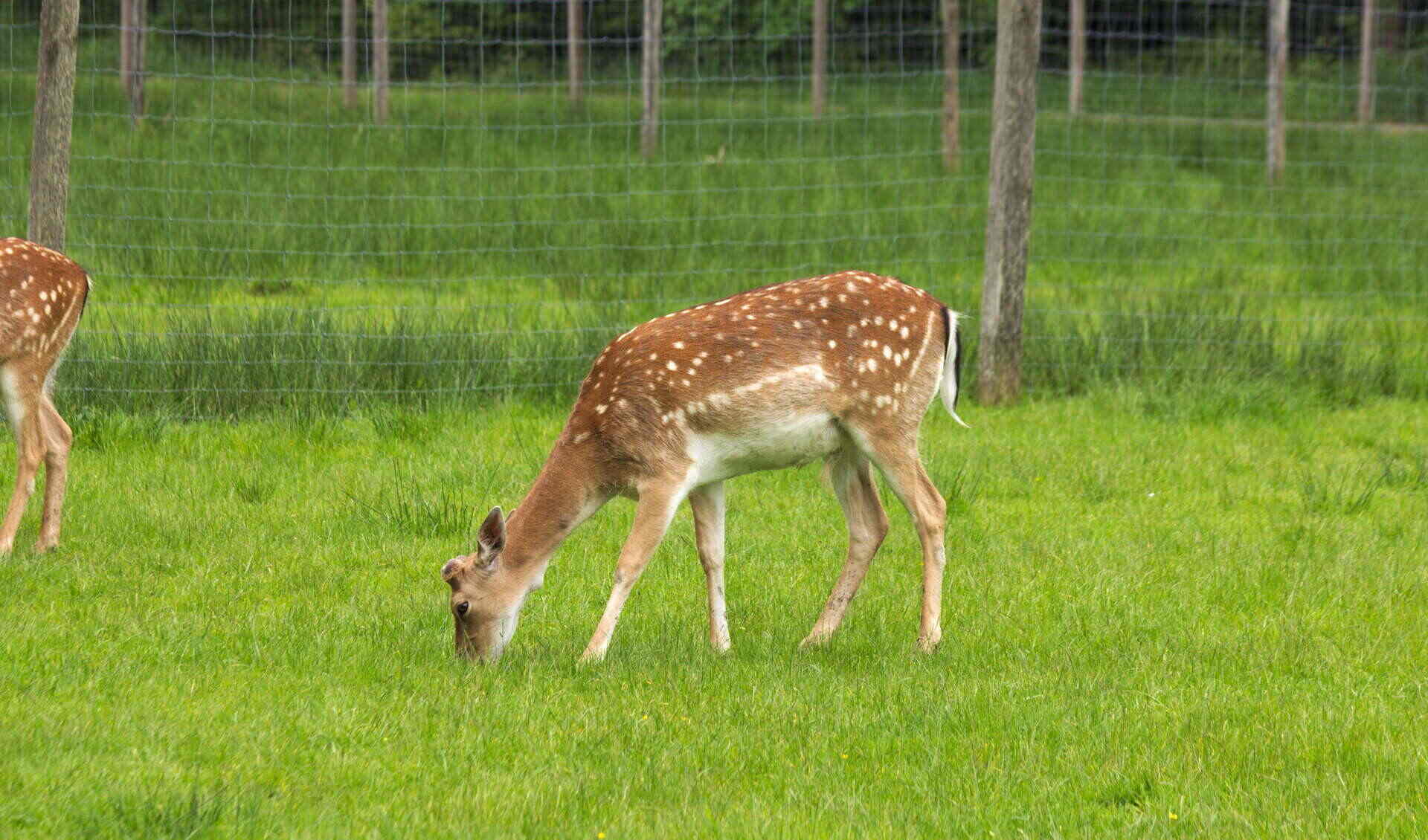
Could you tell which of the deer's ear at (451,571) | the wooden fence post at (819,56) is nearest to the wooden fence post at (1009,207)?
the deer's ear at (451,571)

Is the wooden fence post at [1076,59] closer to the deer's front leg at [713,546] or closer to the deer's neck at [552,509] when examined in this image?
the deer's front leg at [713,546]

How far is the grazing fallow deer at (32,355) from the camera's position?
6938 millimetres

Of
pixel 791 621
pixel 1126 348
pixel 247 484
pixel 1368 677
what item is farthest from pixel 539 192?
pixel 1368 677

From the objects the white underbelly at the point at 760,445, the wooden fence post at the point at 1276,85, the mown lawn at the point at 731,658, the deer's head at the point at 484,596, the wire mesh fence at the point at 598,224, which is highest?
the wooden fence post at the point at 1276,85

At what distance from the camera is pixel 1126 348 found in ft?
35.3

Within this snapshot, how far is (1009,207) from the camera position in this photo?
10344 millimetres

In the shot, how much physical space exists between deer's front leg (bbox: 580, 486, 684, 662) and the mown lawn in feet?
0.74

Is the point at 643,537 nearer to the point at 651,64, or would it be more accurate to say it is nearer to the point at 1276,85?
the point at 651,64

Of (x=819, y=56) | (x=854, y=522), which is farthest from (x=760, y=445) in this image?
(x=819, y=56)

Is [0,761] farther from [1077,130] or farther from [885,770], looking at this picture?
[1077,130]

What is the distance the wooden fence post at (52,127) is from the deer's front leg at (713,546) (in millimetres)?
4457

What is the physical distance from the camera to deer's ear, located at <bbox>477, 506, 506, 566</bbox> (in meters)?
5.70

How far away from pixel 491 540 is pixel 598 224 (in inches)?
305

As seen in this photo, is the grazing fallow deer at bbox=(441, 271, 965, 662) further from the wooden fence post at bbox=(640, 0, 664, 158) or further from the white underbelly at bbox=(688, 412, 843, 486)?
the wooden fence post at bbox=(640, 0, 664, 158)
